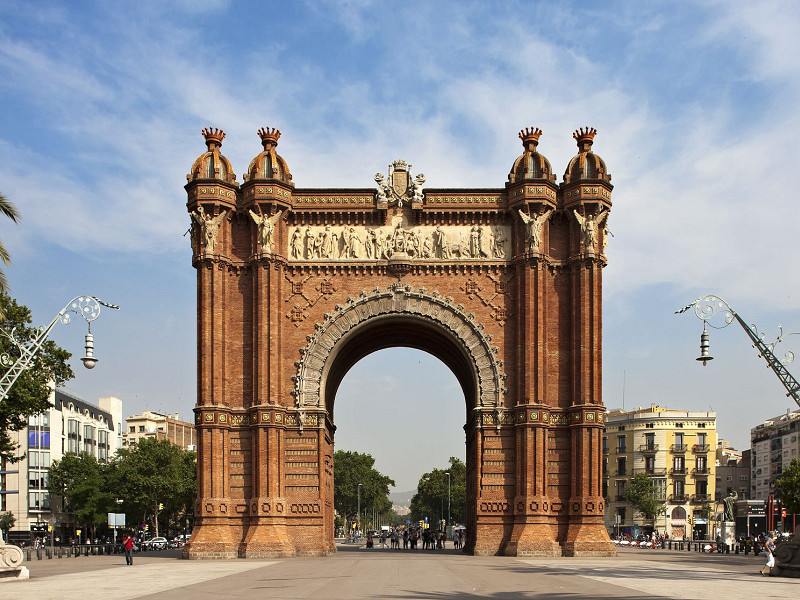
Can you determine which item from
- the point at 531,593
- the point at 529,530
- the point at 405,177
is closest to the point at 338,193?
the point at 405,177

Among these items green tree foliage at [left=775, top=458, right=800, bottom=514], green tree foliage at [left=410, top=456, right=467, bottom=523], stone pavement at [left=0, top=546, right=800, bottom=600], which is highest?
stone pavement at [left=0, top=546, right=800, bottom=600]

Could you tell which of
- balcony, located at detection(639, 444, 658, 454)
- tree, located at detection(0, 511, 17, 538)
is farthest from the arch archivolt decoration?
balcony, located at detection(639, 444, 658, 454)

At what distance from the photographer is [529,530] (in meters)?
42.8

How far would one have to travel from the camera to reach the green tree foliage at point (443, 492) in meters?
162

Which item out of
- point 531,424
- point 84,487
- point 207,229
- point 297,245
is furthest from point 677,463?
point 207,229

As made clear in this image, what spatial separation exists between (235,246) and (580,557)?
21263 millimetres

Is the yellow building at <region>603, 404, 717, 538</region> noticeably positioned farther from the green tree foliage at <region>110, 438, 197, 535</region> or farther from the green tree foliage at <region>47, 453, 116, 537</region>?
the green tree foliage at <region>47, 453, 116, 537</region>

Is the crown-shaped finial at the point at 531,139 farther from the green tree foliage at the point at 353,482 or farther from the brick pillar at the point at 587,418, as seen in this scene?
the green tree foliage at the point at 353,482

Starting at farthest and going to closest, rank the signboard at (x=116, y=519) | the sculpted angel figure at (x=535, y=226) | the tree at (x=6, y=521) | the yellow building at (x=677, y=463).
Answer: the yellow building at (x=677, y=463)
the tree at (x=6, y=521)
the signboard at (x=116, y=519)
the sculpted angel figure at (x=535, y=226)

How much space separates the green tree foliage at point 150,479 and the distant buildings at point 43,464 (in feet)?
26.5

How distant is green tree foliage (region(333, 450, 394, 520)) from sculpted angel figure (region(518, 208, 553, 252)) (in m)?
117

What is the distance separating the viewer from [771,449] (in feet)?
401

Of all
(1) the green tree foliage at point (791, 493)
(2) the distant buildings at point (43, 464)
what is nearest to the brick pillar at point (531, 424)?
(1) the green tree foliage at point (791, 493)

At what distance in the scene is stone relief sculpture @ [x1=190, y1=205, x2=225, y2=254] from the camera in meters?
44.5
